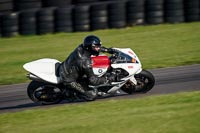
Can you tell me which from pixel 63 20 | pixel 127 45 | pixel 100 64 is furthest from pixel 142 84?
pixel 63 20

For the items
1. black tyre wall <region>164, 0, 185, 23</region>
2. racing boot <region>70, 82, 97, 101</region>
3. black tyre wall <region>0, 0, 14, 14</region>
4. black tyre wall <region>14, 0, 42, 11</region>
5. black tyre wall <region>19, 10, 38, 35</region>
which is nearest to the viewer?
racing boot <region>70, 82, 97, 101</region>

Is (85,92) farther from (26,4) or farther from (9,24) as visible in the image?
(26,4)

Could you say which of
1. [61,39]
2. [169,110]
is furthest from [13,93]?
[61,39]

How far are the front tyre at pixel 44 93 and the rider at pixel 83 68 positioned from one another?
0.44 metres

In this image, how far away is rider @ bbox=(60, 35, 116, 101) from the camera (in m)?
11.3

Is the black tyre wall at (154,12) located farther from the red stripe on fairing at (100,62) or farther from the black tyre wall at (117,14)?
the red stripe on fairing at (100,62)

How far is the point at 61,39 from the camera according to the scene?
19953 millimetres

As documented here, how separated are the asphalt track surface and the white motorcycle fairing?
28.7 inches

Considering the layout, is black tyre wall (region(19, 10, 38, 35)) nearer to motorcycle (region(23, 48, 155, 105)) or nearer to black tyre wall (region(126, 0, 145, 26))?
black tyre wall (region(126, 0, 145, 26))

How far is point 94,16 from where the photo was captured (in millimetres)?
19641

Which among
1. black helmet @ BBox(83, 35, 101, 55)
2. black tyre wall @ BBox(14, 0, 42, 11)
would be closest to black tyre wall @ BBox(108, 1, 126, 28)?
A: black tyre wall @ BBox(14, 0, 42, 11)

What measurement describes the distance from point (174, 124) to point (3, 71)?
882 cm

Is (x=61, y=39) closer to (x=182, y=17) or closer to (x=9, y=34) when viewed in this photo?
(x=9, y=34)

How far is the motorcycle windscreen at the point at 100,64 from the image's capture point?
11.5 metres
